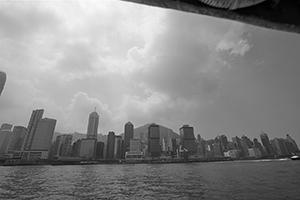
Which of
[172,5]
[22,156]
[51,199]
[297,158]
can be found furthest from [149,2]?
[22,156]

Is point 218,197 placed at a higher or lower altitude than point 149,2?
lower

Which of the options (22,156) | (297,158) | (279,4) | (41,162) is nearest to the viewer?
(279,4)

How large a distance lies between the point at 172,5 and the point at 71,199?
24.4 meters

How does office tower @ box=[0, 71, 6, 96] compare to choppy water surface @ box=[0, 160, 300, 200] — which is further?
office tower @ box=[0, 71, 6, 96]

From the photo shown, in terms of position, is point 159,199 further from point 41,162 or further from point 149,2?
point 41,162

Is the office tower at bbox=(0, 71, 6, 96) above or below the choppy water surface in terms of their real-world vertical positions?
above

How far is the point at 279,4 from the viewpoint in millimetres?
3336

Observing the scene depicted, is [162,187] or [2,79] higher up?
[2,79]

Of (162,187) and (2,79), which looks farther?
(2,79)

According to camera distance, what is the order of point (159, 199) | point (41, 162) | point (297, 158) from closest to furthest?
1. point (159, 199)
2. point (297, 158)
3. point (41, 162)

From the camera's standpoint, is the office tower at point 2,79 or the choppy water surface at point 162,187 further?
the office tower at point 2,79

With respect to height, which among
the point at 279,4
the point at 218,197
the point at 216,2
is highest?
the point at 279,4

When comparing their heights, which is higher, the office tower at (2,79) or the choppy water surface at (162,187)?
the office tower at (2,79)

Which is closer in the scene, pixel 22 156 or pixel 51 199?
pixel 51 199
